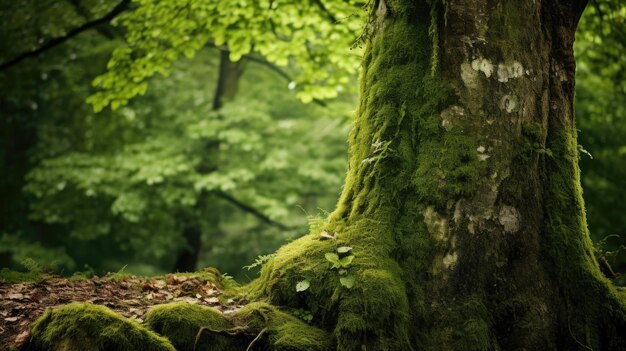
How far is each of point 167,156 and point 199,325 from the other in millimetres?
9804

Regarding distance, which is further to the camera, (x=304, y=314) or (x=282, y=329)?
(x=304, y=314)

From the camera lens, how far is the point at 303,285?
2.98m

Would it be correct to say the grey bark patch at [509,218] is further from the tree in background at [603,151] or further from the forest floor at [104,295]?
the tree in background at [603,151]

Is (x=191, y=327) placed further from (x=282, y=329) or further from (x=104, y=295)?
(x=104, y=295)

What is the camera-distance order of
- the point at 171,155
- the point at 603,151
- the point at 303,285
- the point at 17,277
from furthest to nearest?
the point at 603,151 < the point at 171,155 < the point at 17,277 < the point at 303,285

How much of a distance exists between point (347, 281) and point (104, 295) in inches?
77.6

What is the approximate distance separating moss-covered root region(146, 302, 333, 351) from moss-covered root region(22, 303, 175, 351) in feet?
0.41

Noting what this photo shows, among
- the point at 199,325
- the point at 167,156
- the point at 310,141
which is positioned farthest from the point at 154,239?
the point at 199,325

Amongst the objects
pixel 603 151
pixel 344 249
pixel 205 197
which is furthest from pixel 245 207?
pixel 344 249

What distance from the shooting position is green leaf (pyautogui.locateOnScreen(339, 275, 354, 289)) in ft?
9.30

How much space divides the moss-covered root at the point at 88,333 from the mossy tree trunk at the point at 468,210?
0.90 metres

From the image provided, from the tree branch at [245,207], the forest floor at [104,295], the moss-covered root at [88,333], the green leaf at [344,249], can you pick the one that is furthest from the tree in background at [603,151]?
the moss-covered root at [88,333]

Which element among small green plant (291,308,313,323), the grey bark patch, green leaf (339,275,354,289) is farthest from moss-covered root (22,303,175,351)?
the grey bark patch

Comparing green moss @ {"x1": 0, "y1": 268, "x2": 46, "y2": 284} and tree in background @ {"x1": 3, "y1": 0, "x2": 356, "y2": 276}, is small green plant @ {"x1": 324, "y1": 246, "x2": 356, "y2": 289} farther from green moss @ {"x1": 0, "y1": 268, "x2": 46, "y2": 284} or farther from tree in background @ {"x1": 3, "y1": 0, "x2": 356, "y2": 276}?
tree in background @ {"x1": 3, "y1": 0, "x2": 356, "y2": 276}
